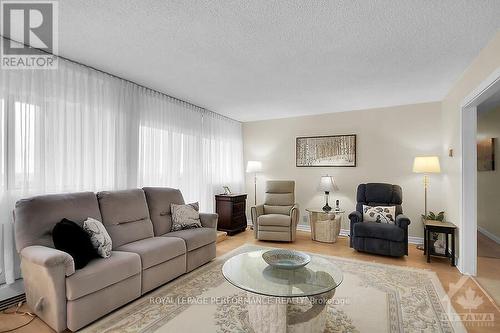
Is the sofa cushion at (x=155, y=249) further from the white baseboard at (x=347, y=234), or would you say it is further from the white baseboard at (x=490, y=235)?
the white baseboard at (x=490, y=235)

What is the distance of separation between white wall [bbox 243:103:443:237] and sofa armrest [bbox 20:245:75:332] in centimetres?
441

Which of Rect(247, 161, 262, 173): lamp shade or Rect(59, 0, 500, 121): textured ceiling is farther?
Rect(247, 161, 262, 173): lamp shade

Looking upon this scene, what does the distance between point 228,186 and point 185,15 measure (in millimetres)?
4066

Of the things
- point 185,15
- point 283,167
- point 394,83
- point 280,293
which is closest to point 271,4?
point 185,15

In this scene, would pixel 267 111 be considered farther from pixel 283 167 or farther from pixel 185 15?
pixel 185 15

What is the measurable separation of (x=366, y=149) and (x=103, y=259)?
4627 millimetres

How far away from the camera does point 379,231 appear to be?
3.76 metres

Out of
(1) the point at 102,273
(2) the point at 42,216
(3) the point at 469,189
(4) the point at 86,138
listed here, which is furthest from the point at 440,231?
(4) the point at 86,138

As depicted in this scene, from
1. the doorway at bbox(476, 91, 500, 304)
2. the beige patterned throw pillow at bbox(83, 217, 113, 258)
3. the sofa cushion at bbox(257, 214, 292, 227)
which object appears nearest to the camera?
the beige patterned throw pillow at bbox(83, 217, 113, 258)

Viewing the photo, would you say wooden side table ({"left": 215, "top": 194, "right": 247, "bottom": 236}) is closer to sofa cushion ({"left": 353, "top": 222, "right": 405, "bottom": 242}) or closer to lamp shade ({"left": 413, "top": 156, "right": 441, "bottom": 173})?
sofa cushion ({"left": 353, "top": 222, "right": 405, "bottom": 242})

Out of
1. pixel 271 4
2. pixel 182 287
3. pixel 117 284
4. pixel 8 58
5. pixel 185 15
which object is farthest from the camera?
pixel 182 287

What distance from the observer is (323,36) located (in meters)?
2.39

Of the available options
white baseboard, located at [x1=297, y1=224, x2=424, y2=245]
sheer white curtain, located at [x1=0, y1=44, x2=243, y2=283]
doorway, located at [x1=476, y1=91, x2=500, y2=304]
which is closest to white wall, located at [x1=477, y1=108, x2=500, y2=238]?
doorway, located at [x1=476, y1=91, x2=500, y2=304]

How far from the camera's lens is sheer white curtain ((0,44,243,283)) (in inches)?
98.8
